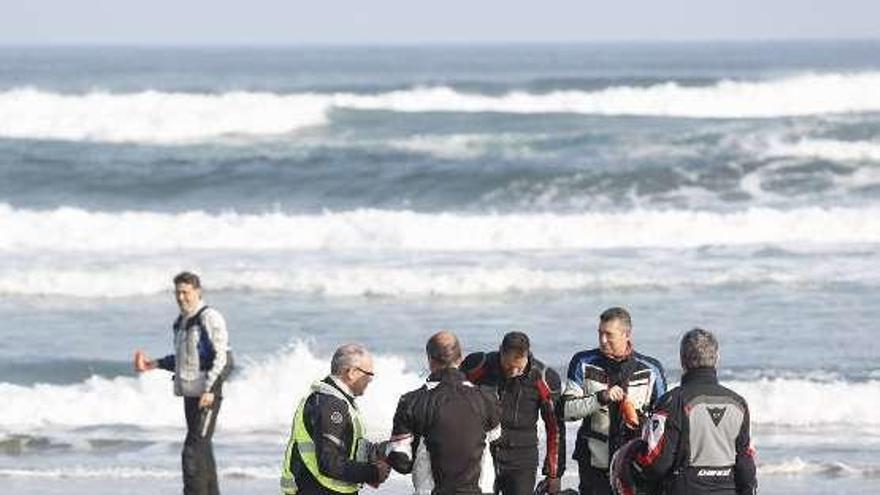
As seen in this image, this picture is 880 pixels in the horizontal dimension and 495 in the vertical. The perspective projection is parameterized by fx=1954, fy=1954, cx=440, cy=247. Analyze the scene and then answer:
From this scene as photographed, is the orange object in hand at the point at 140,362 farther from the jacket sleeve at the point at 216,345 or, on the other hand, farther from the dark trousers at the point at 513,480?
the dark trousers at the point at 513,480

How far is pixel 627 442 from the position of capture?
29.0 feet

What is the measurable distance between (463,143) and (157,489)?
30.5 metres

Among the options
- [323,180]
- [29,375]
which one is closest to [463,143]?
[323,180]

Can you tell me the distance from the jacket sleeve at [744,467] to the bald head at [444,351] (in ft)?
4.05

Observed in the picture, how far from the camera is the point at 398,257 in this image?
2591 cm

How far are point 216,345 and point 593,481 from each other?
306 centimetres

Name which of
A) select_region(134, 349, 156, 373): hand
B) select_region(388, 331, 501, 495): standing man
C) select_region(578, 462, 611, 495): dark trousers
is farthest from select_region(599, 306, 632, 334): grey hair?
select_region(134, 349, 156, 373): hand

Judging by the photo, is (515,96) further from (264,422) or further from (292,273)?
(264,422)

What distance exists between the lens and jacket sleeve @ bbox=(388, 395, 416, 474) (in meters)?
8.23

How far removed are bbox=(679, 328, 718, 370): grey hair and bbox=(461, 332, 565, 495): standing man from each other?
1354 mm

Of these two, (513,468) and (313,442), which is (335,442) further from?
(513,468)

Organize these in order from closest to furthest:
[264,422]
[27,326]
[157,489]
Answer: [157,489], [264,422], [27,326]

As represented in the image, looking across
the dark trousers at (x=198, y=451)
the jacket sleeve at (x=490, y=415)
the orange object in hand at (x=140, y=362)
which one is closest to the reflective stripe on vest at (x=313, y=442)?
the jacket sleeve at (x=490, y=415)

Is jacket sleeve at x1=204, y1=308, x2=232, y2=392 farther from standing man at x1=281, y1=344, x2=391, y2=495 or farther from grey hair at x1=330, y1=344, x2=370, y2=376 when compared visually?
grey hair at x1=330, y1=344, x2=370, y2=376
